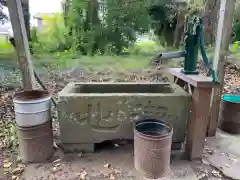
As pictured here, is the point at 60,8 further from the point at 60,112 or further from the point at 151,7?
the point at 60,112

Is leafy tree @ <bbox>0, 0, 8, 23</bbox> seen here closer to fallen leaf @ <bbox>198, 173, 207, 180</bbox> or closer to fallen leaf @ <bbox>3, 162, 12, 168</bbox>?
fallen leaf @ <bbox>3, 162, 12, 168</bbox>

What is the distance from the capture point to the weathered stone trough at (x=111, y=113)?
2178mm

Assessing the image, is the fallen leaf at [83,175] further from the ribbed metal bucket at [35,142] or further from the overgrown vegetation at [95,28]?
the overgrown vegetation at [95,28]

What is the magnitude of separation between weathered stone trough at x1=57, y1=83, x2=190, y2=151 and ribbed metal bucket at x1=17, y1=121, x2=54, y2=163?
16cm

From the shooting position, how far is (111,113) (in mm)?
2201

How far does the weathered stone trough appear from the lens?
2.18 meters

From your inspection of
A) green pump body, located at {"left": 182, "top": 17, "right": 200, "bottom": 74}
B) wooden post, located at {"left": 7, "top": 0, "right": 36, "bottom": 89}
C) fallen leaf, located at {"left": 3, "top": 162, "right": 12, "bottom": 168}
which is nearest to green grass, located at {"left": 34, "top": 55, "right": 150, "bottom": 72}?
wooden post, located at {"left": 7, "top": 0, "right": 36, "bottom": 89}

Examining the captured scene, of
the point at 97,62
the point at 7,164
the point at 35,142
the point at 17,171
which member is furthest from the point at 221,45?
the point at 97,62

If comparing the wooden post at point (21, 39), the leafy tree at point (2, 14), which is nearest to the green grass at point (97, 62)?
the leafy tree at point (2, 14)

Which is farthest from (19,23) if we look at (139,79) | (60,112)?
(139,79)

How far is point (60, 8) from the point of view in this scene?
5469 mm

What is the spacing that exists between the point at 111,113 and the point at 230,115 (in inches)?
65.9

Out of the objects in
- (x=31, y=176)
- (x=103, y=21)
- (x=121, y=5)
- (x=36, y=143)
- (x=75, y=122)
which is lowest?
(x=31, y=176)

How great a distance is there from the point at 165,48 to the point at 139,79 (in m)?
2.27
